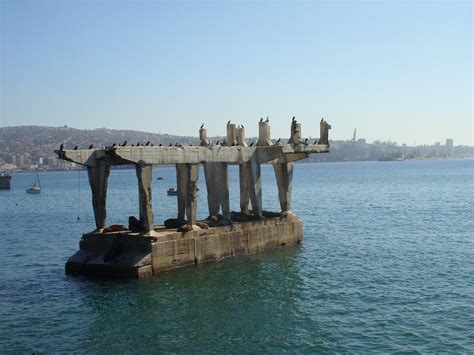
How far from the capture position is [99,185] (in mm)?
33156

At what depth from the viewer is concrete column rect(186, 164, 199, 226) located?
33.3 m

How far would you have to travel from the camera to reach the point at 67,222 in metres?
62.1

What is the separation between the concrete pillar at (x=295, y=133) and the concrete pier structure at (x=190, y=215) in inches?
2.5

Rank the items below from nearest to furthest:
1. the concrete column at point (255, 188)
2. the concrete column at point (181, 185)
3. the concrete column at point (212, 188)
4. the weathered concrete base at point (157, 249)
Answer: the weathered concrete base at point (157, 249) < the concrete column at point (181, 185) < the concrete column at point (212, 188) < the concrete column at point (255, 188)

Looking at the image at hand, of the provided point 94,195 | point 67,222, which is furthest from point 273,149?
point 67,222

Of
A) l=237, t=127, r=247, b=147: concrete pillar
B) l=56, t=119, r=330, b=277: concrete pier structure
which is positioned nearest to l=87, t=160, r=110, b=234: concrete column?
l=56, t=119, r=330, b=277: concrete pier structure

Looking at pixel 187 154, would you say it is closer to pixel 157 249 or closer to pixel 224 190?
pixel 224 190

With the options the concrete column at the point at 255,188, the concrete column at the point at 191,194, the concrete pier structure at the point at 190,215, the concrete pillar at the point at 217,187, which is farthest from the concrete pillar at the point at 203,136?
the concrete column at the point at 191,194

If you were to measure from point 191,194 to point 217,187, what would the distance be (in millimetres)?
4246

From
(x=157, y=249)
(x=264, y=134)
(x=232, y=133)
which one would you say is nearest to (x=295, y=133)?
(x=264, y=134)

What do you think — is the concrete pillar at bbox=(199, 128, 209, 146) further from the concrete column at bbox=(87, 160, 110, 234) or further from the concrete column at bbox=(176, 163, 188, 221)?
the concrete column at bbox=(87, 160, 110, 234)

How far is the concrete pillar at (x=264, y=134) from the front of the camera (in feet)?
130

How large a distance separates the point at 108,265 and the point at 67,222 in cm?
3340

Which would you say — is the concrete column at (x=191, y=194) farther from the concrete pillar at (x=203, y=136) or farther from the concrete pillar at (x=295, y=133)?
the concrete pillar at (x=295, y=133)
